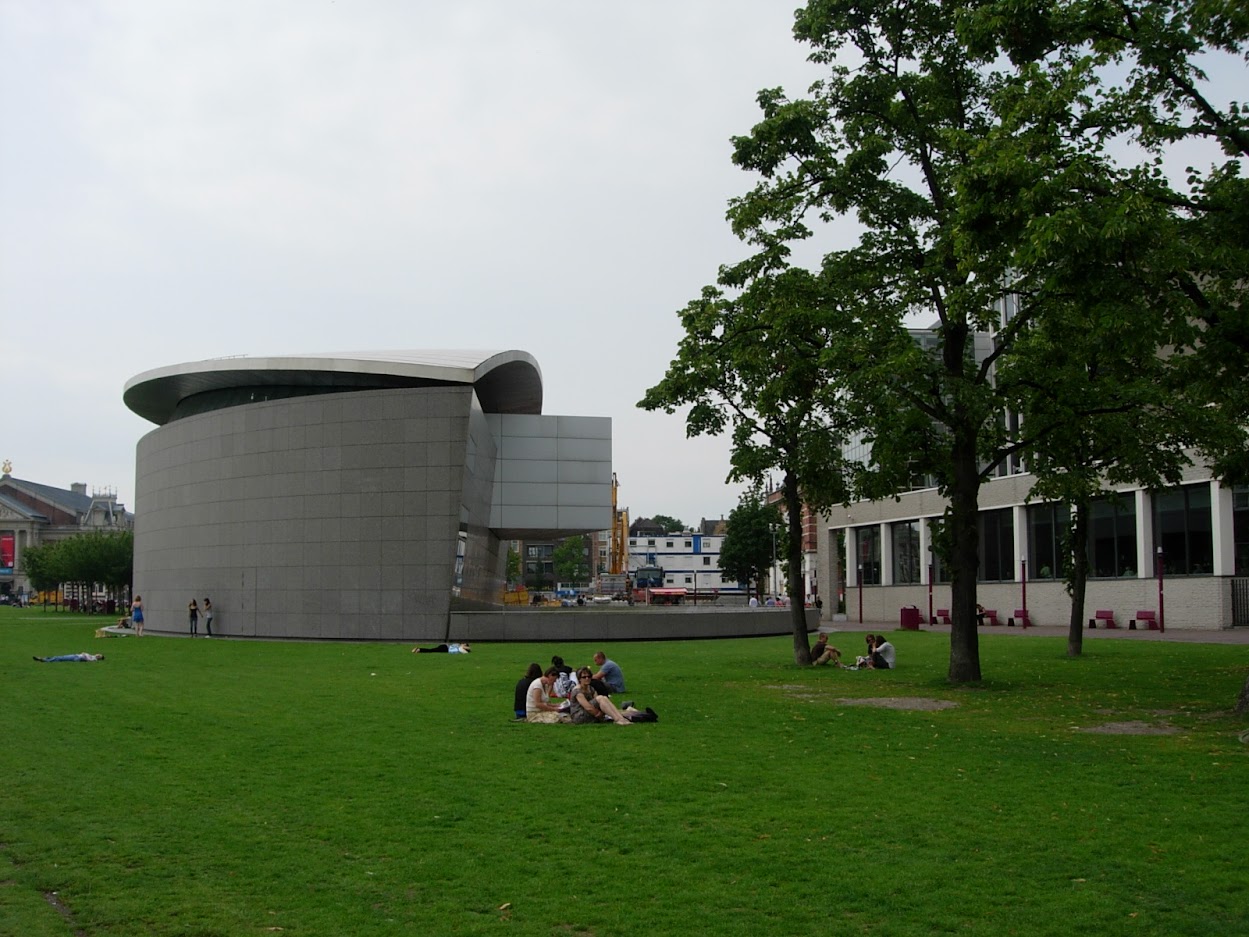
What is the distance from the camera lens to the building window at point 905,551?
216ft

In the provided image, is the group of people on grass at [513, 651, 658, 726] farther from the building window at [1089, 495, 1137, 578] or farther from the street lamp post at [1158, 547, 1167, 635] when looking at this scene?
the building window at [1089, 495, 1137, 578]

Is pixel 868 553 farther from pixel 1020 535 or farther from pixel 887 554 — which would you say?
pixel 1020 535

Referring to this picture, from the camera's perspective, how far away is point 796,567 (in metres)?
27.1

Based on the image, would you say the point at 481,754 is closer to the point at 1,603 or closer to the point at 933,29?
the point at 933,29

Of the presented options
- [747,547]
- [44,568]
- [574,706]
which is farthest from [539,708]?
[747,547]

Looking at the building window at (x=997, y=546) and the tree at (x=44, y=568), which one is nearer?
the building window at (x=997, y=546)

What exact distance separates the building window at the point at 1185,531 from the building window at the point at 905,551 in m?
20.9

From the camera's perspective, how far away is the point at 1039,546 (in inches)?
2110

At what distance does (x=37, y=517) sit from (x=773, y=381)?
161436 millimetres

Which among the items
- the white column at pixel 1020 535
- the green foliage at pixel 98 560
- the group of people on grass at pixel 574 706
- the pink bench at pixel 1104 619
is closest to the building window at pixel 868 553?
the white column at pixel 1020 535

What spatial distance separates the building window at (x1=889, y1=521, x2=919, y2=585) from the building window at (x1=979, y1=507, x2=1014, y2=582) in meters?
7.28

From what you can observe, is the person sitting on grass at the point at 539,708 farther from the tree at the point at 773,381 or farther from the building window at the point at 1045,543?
the building window at the point at 1045,543

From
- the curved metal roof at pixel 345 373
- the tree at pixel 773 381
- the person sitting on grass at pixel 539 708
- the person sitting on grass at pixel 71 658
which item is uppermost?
the curved metal roof at pixel 345 373

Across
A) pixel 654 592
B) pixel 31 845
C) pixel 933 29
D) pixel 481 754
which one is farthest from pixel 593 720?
pixel 654 592
